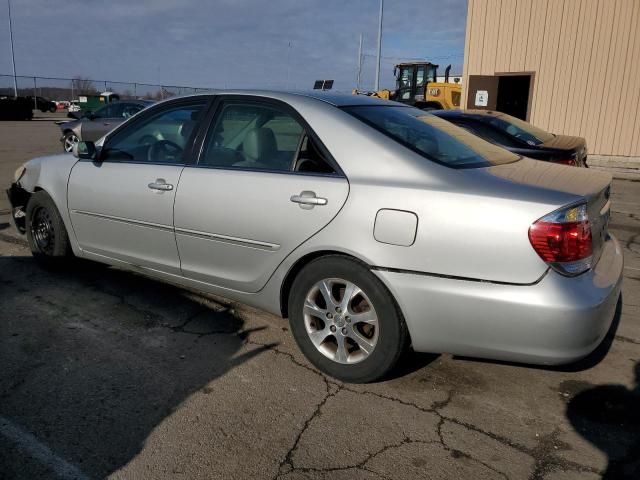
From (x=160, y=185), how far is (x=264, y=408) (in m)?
1.69

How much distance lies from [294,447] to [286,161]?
1616 mm

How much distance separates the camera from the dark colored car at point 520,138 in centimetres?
668

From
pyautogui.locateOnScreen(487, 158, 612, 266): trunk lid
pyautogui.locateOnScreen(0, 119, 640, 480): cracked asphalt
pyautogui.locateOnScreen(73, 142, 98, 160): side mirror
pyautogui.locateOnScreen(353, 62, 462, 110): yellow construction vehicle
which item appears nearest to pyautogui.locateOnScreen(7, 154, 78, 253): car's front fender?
pyautogui.locateOnScreen(73, 142, 98, 160): side mirror

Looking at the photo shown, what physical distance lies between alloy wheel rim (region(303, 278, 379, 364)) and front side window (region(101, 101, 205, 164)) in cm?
142

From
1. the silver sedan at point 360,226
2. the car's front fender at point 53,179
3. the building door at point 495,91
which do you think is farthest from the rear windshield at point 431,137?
the building door at point 495,91

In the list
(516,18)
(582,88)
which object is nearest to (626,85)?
(582,88)

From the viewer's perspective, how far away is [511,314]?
2.55 m

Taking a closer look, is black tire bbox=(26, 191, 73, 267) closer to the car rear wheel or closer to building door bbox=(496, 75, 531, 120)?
the car rear wheel

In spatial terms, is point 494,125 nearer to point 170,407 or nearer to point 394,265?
point 394,265

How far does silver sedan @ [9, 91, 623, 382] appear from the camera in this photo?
255 cm

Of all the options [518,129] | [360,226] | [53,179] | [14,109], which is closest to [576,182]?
[360,226]

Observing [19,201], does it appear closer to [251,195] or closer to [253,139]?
[253,139]

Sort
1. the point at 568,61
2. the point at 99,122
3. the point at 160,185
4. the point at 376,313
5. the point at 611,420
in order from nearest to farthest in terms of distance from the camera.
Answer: the point at 611,420
the point at 376,313
the point at 160,185
the point at 568,61
the point at 99,122

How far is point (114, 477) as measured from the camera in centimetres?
230
